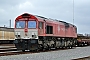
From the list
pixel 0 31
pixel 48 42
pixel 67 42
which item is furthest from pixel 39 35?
pixel 0 31

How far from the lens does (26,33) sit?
24.7m

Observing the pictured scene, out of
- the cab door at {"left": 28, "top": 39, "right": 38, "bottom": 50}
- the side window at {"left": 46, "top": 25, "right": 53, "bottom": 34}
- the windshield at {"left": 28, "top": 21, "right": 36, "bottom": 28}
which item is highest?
the windshield at {"left": 28, "top": 21, "right": 36, "bottom": 28}

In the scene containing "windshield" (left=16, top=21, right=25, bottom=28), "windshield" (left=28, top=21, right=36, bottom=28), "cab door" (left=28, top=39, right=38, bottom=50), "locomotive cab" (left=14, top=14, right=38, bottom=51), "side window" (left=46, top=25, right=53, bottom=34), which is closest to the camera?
"cab door" (left=28, top=39, right=38, bottom=50)

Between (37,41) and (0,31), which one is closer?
(37,41)

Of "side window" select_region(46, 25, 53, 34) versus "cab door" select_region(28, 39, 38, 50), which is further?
"side window" select_region(46, 25, 53, 34)

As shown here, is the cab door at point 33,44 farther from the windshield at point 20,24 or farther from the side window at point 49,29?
the side window at point 49,29

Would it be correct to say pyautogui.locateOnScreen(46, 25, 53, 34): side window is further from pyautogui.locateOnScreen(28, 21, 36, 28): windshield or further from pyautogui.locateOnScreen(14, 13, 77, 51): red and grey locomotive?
pyautogui.locateOnScreen(28, 21, 36, 28): windshield

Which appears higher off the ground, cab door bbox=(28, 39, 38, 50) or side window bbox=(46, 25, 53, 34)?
side window bbox=(46, 25, 53, 34)

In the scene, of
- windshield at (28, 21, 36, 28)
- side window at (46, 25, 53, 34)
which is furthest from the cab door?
side window at (46, 25, 53, 34)

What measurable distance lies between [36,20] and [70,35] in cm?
1233

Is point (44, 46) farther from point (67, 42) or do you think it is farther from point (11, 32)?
point (11, 32)

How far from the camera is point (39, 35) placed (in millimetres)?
24688

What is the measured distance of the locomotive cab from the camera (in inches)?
953

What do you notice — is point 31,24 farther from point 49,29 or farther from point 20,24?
point 49,29
